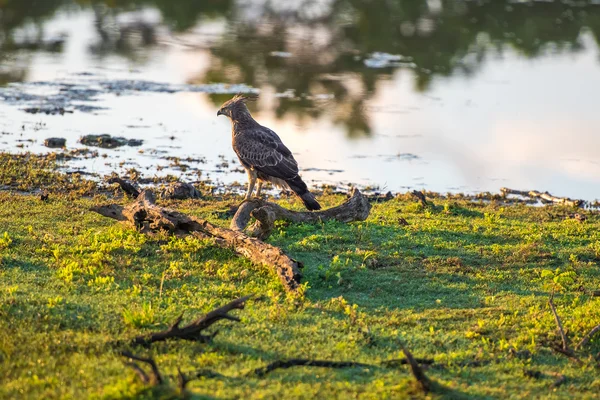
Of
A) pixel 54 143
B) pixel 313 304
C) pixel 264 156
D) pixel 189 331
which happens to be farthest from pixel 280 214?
pixel 54 143

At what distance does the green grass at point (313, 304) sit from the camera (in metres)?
6.30

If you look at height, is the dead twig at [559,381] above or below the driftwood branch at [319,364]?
above

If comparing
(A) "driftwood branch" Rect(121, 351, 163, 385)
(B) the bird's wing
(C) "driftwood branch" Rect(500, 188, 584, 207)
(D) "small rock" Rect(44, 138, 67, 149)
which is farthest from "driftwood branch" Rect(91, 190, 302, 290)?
(C) "driftwood branch" Rect(500, 188, 584, 207)

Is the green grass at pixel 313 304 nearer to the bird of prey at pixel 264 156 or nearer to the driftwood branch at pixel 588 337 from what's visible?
the driftwood branch at pixel 588 337

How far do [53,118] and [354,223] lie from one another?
885 cm

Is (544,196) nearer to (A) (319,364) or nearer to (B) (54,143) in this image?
(B) (54,143)

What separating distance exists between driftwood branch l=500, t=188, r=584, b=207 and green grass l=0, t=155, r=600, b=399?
66.7 inches

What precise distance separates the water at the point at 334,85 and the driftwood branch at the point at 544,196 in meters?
0.84

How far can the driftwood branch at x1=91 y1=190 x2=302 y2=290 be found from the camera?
852 cm

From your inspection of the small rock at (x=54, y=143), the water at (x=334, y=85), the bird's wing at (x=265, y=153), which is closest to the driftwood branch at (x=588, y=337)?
the bird's wing at (x=265, y=153)

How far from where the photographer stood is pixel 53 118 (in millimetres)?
17750

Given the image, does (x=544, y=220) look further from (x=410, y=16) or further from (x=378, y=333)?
(x=410, y=16)

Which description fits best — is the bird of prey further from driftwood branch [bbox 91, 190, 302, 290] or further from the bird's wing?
driftwood branch [bbox 91, 190, 302, 290]

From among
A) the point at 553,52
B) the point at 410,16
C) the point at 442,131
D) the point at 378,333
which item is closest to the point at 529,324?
the point at 378,333
